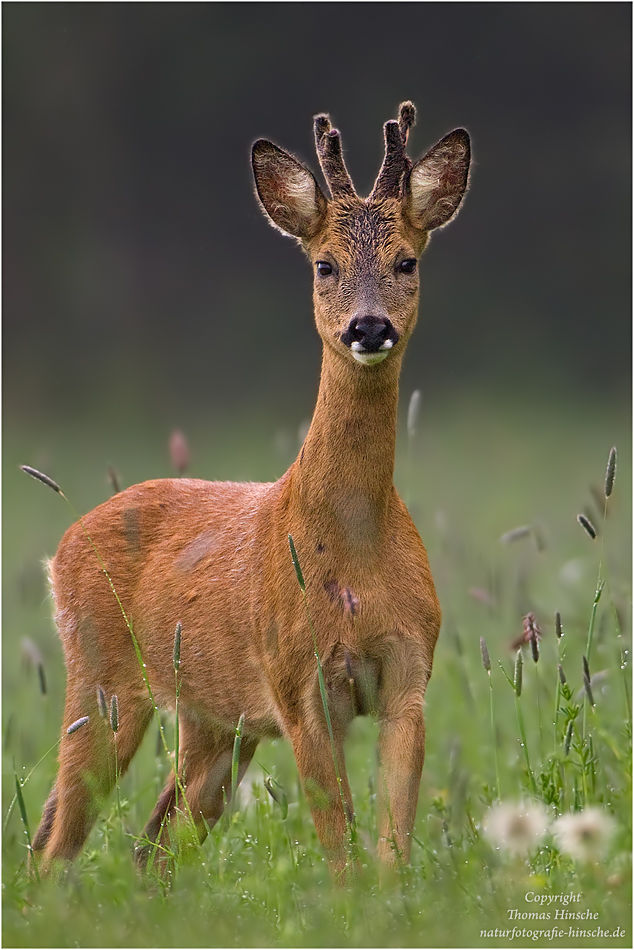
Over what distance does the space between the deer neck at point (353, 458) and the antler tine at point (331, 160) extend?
0.51 m

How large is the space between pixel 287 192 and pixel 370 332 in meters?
0.72

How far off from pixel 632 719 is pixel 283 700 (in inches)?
39.6

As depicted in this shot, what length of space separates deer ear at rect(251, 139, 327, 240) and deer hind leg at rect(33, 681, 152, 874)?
168 cm

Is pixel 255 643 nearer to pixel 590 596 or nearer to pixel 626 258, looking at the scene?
pixel 590 596

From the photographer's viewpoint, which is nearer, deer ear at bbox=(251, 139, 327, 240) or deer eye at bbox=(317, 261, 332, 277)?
deer eye at bbox=(317, 261, 332, 277)

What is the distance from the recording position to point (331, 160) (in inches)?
159

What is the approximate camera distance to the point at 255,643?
4.12 metres

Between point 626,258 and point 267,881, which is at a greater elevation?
point 626,258

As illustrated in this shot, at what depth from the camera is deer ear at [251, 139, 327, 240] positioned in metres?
4.11

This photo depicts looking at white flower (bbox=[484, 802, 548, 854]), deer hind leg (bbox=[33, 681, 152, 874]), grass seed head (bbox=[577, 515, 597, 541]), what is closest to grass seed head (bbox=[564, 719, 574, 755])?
white flower (bbox=[484, 802, 548, 854])

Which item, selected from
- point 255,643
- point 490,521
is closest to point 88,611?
point 255,643

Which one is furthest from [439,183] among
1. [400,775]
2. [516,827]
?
[516,827]

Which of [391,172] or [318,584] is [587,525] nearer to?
[318,584]

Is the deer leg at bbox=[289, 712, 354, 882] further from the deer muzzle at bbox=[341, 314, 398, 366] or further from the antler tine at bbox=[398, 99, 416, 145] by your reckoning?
the antler tine at bbox=[398, 99, 416, 145]
